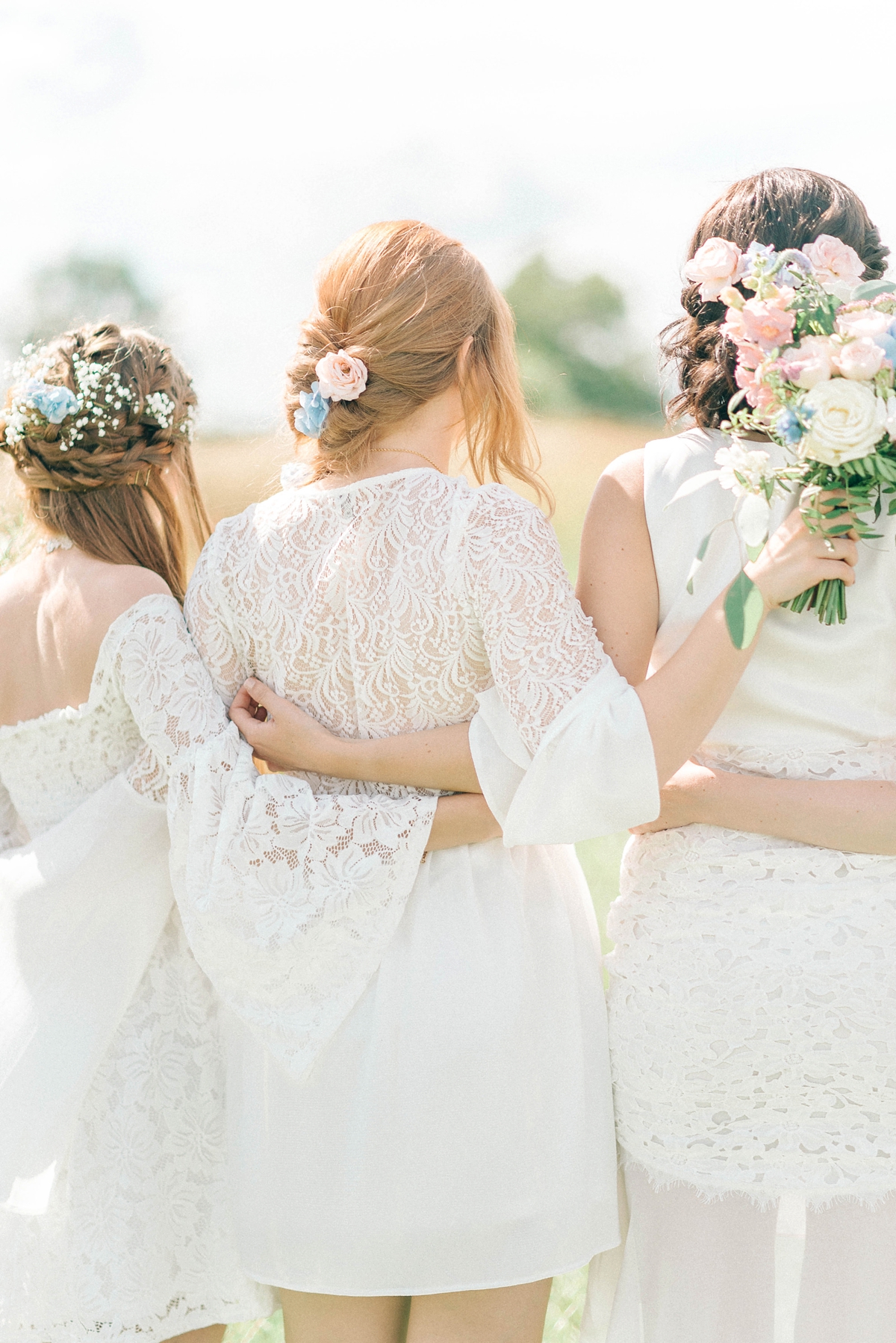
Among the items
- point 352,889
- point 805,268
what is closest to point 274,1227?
point 352,889

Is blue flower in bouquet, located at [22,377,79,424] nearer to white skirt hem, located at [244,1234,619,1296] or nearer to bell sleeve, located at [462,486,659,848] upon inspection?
bell sleeve, located at [462,486,659,848]

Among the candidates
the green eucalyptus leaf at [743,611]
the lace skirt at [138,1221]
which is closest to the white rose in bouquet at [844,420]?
the green eucalyptus leaf at [743,611]

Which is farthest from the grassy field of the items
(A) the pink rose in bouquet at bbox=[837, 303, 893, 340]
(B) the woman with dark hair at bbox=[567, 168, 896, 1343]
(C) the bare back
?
(A) the pink rose in bouquet at bbox=[837, 303, 893, 340]

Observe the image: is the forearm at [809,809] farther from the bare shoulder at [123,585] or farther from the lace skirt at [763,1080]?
the bare shoulder at [123,585]

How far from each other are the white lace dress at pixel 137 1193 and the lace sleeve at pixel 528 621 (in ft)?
2.28

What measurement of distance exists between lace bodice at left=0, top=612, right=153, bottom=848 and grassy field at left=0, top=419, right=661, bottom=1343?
44cm

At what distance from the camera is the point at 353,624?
2049 millimetres

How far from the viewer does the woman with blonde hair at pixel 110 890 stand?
213 cm

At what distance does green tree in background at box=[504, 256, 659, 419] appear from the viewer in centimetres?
2444

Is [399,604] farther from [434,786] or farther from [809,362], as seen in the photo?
[809,362]

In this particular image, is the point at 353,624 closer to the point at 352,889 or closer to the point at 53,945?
the point at 352,889

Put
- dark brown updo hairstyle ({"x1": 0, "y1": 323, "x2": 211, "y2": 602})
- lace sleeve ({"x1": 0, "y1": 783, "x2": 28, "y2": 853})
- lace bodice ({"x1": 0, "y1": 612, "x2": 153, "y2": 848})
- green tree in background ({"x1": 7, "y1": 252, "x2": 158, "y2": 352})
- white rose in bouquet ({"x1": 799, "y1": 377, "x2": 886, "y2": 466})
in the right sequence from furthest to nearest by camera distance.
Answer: green tree in background ({"x1": 7, "y1": 252, "x2": 158, "y2": 352}) < lace sleeve ({"x1": 0, "y1": 783, "x2": 28, "y2": 853}) < dark brown updo hairstyle ({"x1": 0, "y1": 323, "x2": 211, "y2": 602}) < lace bodice ({"x1": 0, "y1": 612, "x2": 153, "y2": 848}) < white rose in bouquet ({"x1": 799, "y1": 377, "x2": 886, "y2": 466})

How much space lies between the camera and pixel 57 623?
235cm

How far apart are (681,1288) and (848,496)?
4.30ft
